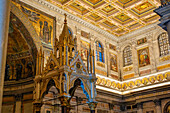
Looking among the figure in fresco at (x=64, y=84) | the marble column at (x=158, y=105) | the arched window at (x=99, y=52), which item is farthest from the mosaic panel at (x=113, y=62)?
the figure in fresco at (x=64, y=84)

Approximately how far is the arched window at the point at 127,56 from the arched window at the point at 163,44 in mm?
2435

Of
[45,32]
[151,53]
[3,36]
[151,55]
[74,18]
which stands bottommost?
[3,36]

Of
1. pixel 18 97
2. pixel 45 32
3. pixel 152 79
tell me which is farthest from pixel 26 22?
pixel 152 79

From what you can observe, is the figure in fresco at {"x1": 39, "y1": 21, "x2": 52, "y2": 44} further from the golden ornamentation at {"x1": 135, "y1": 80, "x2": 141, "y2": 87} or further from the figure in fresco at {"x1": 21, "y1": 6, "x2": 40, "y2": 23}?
the golden ornamentation at {"x1": 135, "y1": 80, "x2": 141, "y2": 87}

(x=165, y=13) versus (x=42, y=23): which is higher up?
(x=42, y=23)

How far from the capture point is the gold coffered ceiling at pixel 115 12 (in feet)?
51.5

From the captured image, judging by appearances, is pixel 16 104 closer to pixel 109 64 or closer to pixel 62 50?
pixel 62 50

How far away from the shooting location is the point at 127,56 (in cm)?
1909

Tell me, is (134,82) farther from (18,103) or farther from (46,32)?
(18,103)

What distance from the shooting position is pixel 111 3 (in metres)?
15.7

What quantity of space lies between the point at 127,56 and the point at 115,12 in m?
4.00

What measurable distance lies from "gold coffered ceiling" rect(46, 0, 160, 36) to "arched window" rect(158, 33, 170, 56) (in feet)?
4.15

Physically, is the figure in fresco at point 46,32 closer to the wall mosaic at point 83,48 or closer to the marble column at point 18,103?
the wall mosaic at point 83,48

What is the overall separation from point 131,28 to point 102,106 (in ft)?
20.7
